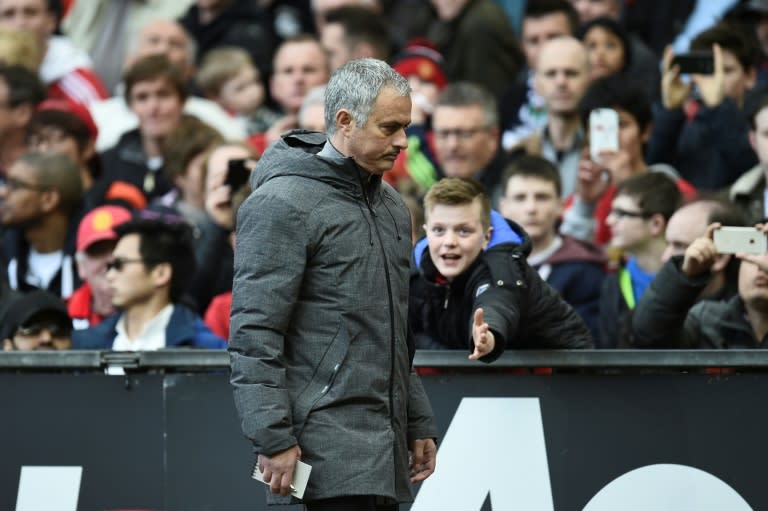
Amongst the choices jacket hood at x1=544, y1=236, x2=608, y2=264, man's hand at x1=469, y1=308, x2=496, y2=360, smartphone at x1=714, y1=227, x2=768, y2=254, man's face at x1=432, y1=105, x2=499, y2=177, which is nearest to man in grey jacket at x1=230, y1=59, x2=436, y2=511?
man's hand at x1=469, y1=308, x2=496, y2=360

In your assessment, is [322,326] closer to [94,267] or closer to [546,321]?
[546,321]

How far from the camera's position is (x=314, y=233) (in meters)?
4.95

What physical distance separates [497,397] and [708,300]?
1.58 metres

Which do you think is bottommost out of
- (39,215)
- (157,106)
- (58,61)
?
(39,215)

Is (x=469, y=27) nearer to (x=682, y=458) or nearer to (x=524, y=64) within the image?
(x=524, y=64)

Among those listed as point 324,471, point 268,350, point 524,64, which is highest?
point 524,64

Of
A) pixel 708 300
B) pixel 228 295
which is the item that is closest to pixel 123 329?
pixel 228 295

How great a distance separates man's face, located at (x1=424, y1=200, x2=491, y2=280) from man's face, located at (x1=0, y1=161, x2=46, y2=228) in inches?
149

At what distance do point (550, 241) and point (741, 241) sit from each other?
210 cm

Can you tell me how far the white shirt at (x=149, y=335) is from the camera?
7.73m

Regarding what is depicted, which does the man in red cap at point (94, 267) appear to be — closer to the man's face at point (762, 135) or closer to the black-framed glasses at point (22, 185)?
the black-framed glasses at point (22, 185)

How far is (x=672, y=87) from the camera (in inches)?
358

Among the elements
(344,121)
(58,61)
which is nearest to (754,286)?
(344,121)

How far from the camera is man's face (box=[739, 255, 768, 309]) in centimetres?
662
